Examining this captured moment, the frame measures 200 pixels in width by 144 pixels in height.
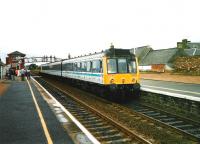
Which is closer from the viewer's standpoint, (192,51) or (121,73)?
(121,73)

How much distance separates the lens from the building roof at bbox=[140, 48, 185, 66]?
66.6 meters

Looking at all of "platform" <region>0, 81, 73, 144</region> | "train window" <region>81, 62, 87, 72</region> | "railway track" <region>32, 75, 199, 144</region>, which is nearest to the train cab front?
"railway track" <region>32, 75, 199, 144</region>

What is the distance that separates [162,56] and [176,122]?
5806cm

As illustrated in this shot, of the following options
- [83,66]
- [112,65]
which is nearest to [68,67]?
[83,66]

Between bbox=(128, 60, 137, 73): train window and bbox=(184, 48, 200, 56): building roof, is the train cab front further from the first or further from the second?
bbox=(184, 48, 200, 56): building roof

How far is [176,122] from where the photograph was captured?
12.9 metres

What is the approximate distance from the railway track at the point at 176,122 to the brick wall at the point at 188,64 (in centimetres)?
2720

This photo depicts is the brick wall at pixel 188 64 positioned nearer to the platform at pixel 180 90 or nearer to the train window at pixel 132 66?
the platform at pixel 180 90

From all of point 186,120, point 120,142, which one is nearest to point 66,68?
point 186,120

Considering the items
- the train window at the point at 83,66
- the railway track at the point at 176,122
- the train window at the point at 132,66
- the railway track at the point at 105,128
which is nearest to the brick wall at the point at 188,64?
the train window at the point at 83,66

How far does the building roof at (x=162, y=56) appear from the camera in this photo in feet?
218

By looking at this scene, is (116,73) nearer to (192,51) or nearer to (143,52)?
(192,51)

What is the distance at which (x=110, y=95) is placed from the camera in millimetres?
19906

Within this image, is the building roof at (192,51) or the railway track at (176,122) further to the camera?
the building roof at (192,51)
